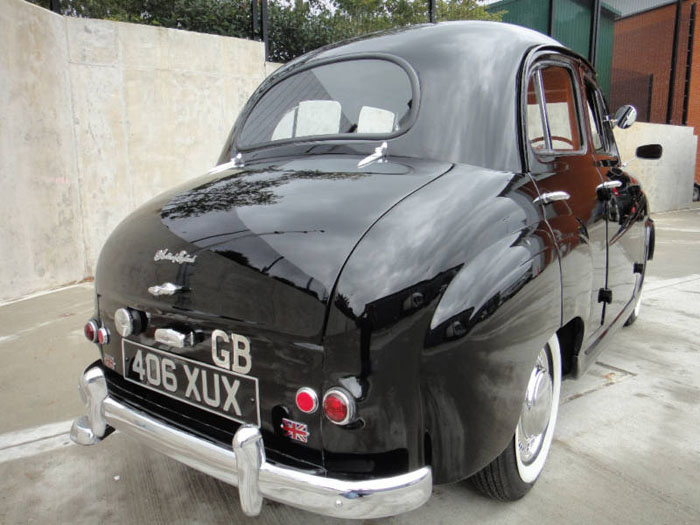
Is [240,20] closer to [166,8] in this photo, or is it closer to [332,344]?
[166,8]

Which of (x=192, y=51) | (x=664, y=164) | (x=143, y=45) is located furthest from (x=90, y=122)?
(x=664, y=164)

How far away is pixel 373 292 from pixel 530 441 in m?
1.24

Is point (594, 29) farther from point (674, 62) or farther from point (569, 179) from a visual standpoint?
point (569, 179)

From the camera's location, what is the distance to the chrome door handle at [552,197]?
2021 millimetres

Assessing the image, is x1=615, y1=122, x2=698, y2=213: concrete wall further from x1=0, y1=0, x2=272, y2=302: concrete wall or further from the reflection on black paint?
the reflection on black paint

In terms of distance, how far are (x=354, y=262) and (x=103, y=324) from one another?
3.95 ft

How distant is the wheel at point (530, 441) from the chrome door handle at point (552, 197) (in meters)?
0.57

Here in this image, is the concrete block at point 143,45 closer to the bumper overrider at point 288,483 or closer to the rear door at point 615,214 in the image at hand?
the rear door at point 615,214

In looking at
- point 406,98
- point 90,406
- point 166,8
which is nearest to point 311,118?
point 406,98

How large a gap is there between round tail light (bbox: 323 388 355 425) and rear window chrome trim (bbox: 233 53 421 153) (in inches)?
44.4

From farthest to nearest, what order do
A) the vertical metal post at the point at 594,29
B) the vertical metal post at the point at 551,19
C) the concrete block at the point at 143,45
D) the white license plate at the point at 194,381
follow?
the vertical metal post at the point at 594,29 < the vertical metal post at the point at 551,19 < the concrete block at the point at 143,45 < the white license plate at the point at 194,381

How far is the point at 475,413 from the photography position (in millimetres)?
1551

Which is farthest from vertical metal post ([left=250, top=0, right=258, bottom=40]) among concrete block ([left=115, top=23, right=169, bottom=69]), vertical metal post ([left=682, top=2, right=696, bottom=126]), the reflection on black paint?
vertical metal post ([left=682, top=2, right=696, bottom=126])

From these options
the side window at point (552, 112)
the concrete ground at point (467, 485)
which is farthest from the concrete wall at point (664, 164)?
the side window at point (552, 112)
